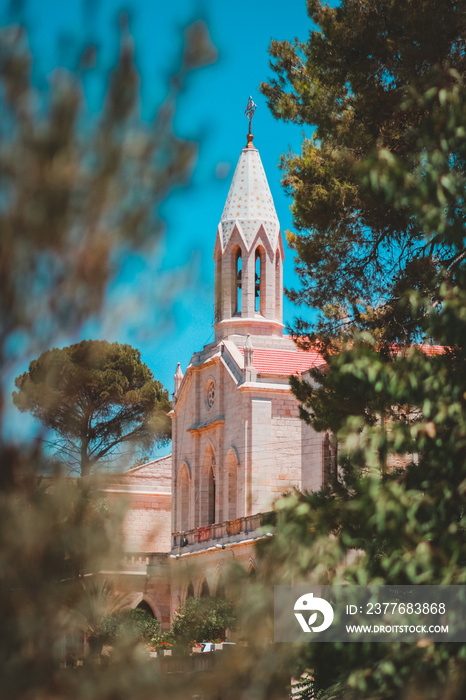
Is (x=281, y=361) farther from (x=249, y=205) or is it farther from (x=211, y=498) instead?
(x=249, y=205)

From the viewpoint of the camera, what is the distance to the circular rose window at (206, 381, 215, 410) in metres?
36.9

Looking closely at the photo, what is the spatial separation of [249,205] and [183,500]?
1283 cm

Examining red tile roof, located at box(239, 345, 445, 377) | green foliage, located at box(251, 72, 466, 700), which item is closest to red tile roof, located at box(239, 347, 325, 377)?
red tile roof, located at box(239, 345, 445, 377)

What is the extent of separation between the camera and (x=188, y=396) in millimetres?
38719

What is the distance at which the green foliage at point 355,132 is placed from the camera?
11367 millimetres

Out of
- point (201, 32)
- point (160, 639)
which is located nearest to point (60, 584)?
point (201, 32)

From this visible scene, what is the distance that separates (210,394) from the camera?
122 ft

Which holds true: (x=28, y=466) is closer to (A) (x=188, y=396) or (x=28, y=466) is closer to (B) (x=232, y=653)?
(B) (x=232, y=653)

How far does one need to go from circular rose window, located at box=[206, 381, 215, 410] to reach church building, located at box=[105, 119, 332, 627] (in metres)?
0.04

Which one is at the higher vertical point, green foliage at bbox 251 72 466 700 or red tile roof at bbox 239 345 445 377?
red tile roof at bbox 239 345 445 377

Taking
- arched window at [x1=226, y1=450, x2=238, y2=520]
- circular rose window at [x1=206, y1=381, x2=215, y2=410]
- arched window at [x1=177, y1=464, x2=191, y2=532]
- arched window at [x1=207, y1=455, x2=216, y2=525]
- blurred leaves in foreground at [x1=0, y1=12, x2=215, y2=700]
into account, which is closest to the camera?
blurred leaves in foreground at [x1=0, y1=12, x2=215, y2=700]

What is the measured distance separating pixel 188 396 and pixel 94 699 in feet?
116

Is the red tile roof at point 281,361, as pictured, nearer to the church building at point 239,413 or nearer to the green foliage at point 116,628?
the church building at point 239,413

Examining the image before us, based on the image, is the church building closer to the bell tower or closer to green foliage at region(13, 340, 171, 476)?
the bell tower
